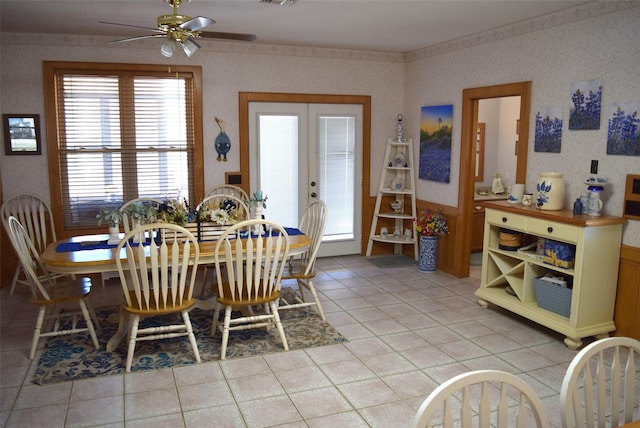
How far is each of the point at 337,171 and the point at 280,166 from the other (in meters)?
0.73

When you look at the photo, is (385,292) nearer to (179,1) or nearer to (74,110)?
(179,1)

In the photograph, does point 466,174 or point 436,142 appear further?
point 436,142

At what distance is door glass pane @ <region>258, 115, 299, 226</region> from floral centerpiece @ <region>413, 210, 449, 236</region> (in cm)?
149

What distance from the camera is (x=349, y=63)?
6223 mm

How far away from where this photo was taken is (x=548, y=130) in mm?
4375

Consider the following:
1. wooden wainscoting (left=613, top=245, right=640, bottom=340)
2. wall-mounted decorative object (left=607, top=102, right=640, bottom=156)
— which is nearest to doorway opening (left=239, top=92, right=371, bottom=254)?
wall-mounted decorative object (left=607, top=102, right=640, bottom=156)

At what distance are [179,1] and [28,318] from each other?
9.41 ft

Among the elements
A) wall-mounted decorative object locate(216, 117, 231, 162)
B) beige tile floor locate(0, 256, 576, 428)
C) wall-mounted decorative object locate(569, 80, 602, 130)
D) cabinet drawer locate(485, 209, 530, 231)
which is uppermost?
wall-mounted decorative object locate(569, 80, 602, 130)

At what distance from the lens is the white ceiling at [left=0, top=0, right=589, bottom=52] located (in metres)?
3.93

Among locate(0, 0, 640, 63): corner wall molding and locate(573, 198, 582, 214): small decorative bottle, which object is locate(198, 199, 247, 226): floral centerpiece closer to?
locate(0, 0, 640, 63): corner wall molding

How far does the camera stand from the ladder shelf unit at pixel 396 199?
6.34 m

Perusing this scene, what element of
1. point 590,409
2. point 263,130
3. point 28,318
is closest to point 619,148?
point 590,409

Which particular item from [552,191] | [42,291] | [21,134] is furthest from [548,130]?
[21,134]

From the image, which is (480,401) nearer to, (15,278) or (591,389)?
(591,389)
